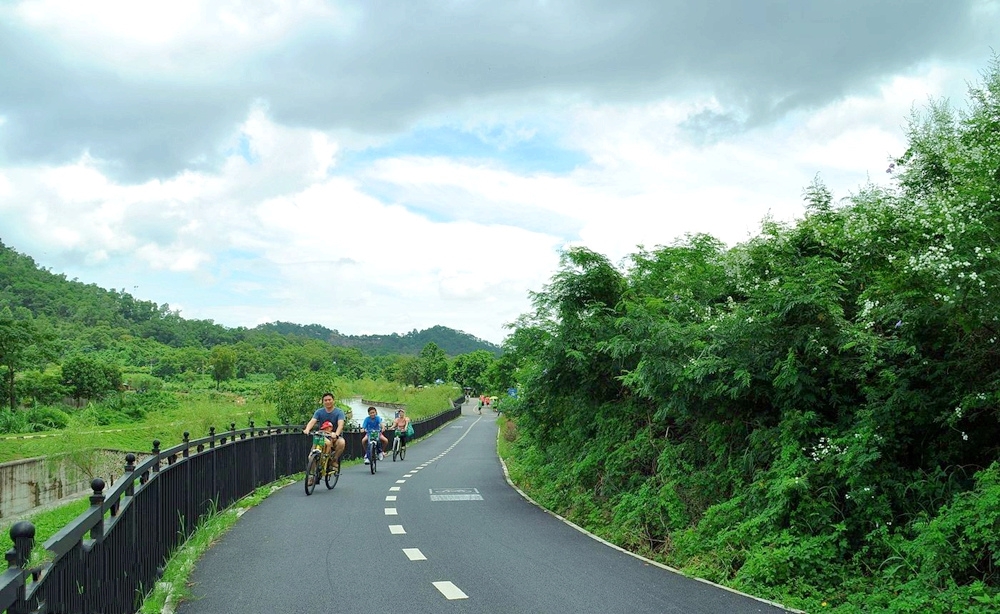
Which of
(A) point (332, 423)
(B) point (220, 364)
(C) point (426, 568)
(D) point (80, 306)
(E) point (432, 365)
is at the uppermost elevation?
(D) point (80, 306)

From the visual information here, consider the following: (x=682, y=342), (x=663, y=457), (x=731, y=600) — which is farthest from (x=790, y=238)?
(x=731, y=600)

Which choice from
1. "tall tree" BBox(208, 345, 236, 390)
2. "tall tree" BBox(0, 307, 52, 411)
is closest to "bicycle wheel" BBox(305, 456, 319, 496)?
"tall tree" BBox(0, 307, 52, 411)

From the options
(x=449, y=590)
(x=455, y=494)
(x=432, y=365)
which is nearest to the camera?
(x=449, y=590)

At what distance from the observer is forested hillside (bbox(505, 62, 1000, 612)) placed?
6.47 meters

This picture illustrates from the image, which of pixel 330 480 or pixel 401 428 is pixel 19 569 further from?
A: pixel 401 428

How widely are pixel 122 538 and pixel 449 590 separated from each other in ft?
9.46

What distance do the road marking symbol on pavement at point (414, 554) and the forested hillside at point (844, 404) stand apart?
2.78 metres

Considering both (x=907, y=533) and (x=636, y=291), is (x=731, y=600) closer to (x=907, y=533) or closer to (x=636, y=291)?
(x=907, y=533)

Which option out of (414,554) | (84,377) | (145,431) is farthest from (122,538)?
(84,377)

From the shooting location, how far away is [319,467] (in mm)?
16406

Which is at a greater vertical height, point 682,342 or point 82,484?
point 682,342

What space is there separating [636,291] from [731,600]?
831cm

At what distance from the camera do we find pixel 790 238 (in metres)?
10.3

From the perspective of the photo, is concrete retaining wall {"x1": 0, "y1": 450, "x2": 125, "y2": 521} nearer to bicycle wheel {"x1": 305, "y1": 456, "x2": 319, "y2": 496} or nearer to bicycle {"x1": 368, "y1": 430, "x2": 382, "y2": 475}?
bicycle {"x1": 368, "y1": 430, "x2": 382, "y2": 475}
